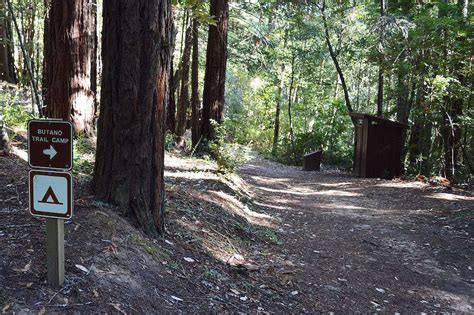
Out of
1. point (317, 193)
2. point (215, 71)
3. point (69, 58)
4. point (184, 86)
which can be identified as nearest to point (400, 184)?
point (317, 193)

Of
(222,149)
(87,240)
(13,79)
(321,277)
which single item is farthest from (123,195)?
(13,79)

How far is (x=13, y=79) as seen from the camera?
2069 cm

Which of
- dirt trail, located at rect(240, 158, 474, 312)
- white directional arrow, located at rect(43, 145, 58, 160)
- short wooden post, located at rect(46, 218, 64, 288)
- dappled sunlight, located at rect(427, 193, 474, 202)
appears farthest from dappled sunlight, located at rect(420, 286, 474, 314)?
dappled sunlight, located at rect(427, 193, 474, 202)

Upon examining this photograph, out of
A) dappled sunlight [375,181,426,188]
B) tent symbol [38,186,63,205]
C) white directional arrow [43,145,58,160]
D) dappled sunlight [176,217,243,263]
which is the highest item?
white directional arrow [43,145,58,160]

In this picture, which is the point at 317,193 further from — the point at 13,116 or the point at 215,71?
the point at 13,116

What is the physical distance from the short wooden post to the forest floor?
0.31 feet

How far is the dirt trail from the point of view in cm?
520

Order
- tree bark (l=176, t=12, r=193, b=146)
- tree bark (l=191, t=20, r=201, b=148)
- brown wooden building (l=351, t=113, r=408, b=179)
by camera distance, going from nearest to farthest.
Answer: tree bark (l=191, t=20, r=201, b=148), brown wooden building (l=351, t=113, r=408, b=179), tree bark (l=176, t=12, r=193, b=146)

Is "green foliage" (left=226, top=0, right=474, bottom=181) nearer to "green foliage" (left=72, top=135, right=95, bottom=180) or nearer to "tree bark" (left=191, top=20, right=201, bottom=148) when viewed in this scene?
"tree bark" (left=191, top=20, right=201, bottom=148)

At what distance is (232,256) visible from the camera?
5.57 m

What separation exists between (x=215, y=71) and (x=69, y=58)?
13.9 feet

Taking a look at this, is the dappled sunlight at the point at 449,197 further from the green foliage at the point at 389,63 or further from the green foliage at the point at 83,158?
the green foliage at the point at 83,158

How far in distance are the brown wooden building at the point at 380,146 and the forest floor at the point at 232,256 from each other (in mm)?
5408

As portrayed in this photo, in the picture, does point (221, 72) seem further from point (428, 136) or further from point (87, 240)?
point (428, 136)
